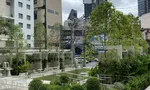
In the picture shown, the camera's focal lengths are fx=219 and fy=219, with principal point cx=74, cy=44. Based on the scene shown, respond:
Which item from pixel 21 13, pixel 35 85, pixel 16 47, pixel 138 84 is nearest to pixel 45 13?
pixel 21 13

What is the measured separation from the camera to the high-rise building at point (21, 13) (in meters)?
33.1

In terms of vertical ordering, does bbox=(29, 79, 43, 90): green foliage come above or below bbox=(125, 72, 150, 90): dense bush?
above

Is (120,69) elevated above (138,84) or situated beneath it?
elevated above

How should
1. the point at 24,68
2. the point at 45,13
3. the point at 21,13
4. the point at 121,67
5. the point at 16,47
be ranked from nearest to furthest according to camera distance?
1. the point at 121,67
2. the point at 24,68
3. the point at 16,47
4. the point at 21,13
5. the point at 45,13

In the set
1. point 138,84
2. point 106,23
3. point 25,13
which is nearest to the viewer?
point 138,84

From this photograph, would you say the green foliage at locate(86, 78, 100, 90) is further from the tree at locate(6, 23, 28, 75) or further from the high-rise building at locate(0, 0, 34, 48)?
the high-rise building at locate(0, 0, 34, 48)

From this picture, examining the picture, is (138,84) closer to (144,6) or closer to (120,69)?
(120,69)

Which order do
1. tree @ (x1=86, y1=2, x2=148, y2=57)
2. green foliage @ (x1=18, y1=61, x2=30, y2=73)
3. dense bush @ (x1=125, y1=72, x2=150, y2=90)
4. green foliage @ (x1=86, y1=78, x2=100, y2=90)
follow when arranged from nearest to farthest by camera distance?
green foliage @ (x1=86, y1=78, x2=100, y2=90) < dense bush @ (x1=125, y1=72, x2=150, y2=90) < tree @ (x1=86, y1=2, x2=148, y2=57) < green foliage @ (x1=18, y1=61, x2=30, y2=73)

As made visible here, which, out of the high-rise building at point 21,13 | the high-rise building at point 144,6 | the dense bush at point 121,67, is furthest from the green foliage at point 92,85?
the high-rise building at point 144,6

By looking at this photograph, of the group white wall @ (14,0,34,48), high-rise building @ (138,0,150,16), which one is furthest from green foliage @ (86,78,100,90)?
high-rise building @ (138,0,150,16)

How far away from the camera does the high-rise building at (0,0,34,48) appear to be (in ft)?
109

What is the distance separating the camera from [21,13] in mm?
35625

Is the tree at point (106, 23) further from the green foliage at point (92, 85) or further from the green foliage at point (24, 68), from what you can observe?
the green foliage at point (24, 68)

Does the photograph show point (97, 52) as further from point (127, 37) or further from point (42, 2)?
point (42, 2)
